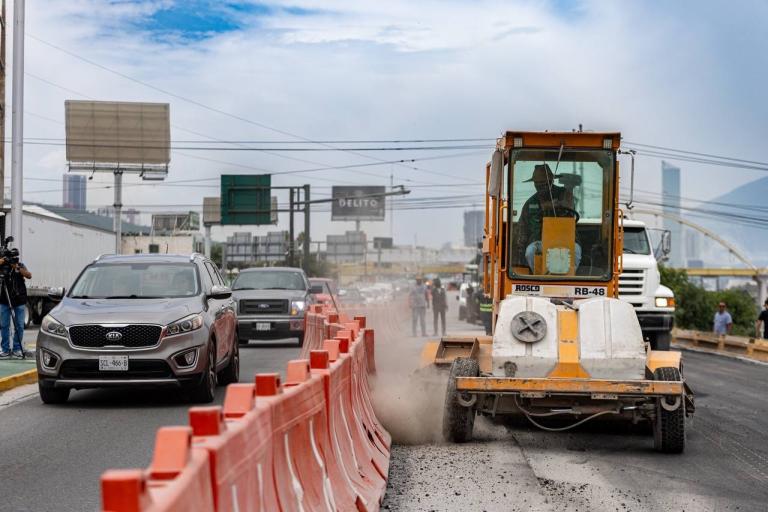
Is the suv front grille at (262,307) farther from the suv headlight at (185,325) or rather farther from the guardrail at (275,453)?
the guardrail at (275,453)

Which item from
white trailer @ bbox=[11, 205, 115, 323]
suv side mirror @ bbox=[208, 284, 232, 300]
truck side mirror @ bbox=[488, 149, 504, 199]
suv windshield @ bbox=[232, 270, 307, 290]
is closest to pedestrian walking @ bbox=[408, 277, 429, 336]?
suv windshield @ bbox=[232, 270, 307, 290]

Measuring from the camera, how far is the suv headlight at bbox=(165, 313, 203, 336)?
40.9 ft

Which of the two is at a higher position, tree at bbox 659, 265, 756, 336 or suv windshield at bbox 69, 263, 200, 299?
suv windshield at bbox 69, 263, 200, 299

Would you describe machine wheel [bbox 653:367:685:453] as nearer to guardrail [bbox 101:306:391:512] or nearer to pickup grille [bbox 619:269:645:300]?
guardrail [bbox 101:306:391:512]

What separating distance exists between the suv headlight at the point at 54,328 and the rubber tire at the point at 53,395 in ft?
2.08

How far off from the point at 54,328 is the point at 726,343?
21632mm

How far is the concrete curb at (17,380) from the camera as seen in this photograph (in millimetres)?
14708

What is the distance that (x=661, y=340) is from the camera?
17.8m

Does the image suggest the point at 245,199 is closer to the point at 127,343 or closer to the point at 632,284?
the point at 632,284

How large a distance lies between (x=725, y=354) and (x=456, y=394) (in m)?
20.8

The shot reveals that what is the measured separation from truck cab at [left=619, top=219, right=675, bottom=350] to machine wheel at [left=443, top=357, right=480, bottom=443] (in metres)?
8.29

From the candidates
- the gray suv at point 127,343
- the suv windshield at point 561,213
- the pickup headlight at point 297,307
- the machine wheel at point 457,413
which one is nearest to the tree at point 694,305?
the pickup headlight at point 297,307

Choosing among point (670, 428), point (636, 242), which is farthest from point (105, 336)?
point (636, 242)

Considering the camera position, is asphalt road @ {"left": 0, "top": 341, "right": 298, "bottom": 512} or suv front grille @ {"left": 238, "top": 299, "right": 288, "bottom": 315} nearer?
asphalt road @ {"left": 0, "top": 341, "right": 298, "bottom": 512}
